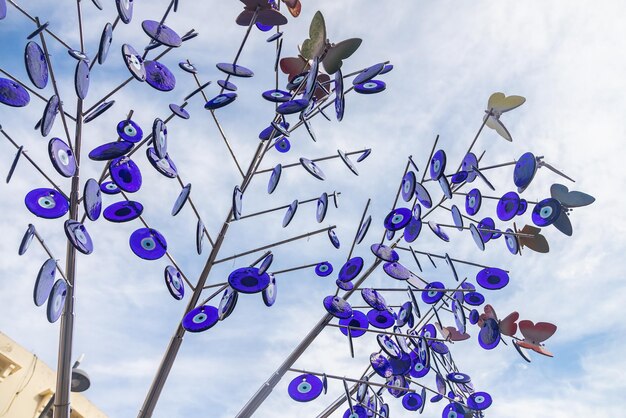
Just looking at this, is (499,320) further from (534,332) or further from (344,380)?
(344,380)

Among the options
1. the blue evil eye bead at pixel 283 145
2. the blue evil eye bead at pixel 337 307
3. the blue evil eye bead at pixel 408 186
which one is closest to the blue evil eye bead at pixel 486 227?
the blue evil eye bead at pixel 408 186

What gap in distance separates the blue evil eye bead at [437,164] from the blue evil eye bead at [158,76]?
1.94m

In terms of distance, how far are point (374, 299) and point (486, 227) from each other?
119cm

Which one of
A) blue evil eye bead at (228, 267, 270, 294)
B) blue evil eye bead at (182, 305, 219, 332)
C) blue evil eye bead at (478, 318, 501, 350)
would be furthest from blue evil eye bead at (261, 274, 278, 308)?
blue evil eye bead at (478, 318, 501, 350)

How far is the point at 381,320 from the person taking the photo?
14.2ft

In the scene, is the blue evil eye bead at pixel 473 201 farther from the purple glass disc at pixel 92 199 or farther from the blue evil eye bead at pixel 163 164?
the purple glass disc at pixel 92 199

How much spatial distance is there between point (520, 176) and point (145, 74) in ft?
8.92

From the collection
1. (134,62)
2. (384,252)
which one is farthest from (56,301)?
(384,252)

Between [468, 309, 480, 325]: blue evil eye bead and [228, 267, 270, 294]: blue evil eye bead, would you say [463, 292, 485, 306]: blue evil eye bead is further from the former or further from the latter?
[228, 267, 270, 294]: blue evil eye bead

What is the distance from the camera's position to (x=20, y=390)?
6777 mm

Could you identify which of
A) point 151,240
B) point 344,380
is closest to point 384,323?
point 344,380

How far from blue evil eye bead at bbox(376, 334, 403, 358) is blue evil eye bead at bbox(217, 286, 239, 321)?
109 centimetres

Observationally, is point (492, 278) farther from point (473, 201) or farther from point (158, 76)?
point (158, 76)

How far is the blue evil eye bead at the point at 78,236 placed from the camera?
3157 millimetres
